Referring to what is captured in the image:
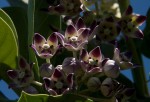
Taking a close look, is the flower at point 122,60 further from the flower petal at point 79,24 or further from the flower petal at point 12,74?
the flower petal at point 12,74

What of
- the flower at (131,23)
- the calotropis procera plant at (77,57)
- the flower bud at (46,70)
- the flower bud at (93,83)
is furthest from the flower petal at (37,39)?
the flower at (131,23)

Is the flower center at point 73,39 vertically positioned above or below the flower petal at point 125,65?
above

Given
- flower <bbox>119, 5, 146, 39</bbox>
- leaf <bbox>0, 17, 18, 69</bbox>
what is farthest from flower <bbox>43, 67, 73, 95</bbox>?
flower <bbox>119, 5, 146, 39</bbox>

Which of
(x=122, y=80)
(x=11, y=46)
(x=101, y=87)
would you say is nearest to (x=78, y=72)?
(x=101, y=87)

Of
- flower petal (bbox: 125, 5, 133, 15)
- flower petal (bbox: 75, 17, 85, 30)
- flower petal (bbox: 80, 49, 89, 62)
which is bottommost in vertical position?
flower petal (bbox: 80, 49, 89, 62)

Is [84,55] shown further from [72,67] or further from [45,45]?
[45,45]

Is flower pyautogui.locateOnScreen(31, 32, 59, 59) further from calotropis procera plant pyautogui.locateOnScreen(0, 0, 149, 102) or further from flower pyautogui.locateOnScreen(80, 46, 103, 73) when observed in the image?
flower pyautogui.locateOnScreen(80, 46, 103, 73)
